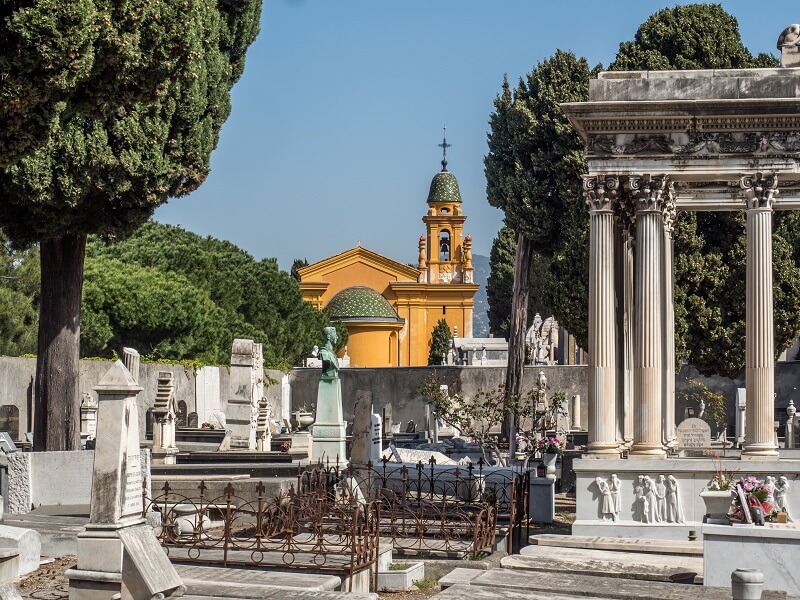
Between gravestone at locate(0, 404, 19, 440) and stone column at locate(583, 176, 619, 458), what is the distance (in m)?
16.3

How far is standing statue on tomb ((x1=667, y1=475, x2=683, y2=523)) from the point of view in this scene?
59.4 feet

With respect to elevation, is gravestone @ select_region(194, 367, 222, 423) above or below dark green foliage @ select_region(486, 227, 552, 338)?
below

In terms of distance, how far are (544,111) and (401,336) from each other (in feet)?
164

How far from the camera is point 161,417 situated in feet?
79.2

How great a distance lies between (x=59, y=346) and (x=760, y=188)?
10644mm

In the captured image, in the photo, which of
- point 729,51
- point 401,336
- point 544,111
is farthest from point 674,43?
point 401,336

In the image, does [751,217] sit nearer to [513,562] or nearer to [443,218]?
[513,562]

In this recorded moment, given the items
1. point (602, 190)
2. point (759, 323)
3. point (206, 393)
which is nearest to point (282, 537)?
point (602, 190)

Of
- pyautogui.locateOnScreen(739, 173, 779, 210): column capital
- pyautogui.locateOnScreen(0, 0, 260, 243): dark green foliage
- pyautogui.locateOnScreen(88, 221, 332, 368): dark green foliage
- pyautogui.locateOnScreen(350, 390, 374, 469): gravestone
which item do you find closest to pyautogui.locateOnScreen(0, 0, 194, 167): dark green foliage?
pyautogui.locateOnScreen(0, 0, 260, 243): dark green foliage

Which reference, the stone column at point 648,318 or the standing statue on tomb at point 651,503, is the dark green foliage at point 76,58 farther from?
the standing statue on tomb at point 651,503

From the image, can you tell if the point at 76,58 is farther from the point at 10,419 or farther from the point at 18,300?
the point at 18,300

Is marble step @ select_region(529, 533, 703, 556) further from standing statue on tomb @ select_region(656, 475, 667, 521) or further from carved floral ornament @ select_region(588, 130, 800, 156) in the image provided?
carved floral ornament @ select_region(588, 130, 800, 156)

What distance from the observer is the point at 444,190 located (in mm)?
87125

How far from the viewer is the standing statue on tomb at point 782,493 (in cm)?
1716
